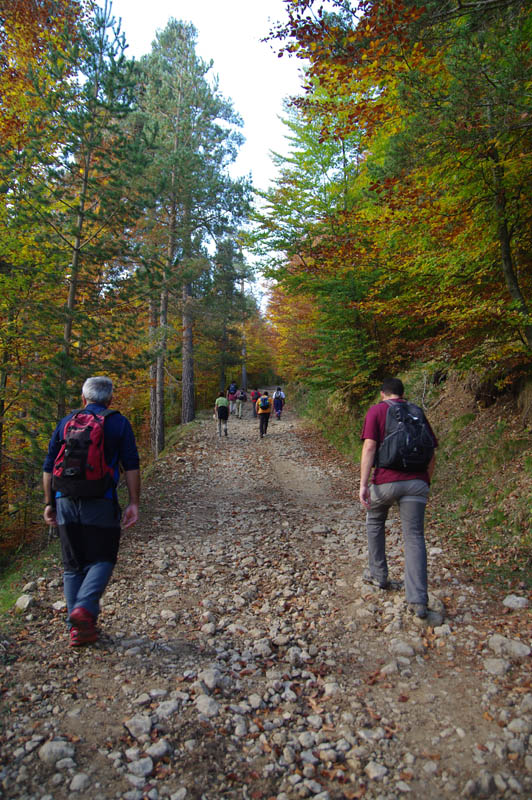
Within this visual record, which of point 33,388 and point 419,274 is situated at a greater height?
point 419,274

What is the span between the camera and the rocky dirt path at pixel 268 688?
2312mm

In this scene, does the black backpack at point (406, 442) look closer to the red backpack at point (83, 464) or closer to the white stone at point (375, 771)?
the white stone at point (375, 771)

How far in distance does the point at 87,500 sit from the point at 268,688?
200 cm

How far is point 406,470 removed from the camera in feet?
12.8

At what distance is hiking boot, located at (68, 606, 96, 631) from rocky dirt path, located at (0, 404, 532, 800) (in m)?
0.25

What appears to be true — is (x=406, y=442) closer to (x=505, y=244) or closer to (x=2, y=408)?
(x=505, y=244)

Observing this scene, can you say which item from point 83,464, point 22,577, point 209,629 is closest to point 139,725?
point 209,629

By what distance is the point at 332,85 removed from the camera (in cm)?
562

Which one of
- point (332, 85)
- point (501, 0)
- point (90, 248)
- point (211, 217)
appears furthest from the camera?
point (211, 217)

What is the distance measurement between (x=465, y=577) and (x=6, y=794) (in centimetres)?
429

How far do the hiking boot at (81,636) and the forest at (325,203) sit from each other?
12.4ft

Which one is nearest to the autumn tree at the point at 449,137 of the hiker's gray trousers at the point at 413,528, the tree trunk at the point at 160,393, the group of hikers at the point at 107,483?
the group of hikers at the point at 107,483

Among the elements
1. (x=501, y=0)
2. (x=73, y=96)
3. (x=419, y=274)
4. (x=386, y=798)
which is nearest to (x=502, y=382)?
(x=419, y=274)

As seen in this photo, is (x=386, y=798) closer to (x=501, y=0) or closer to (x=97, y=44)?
(x=501, y=0)
